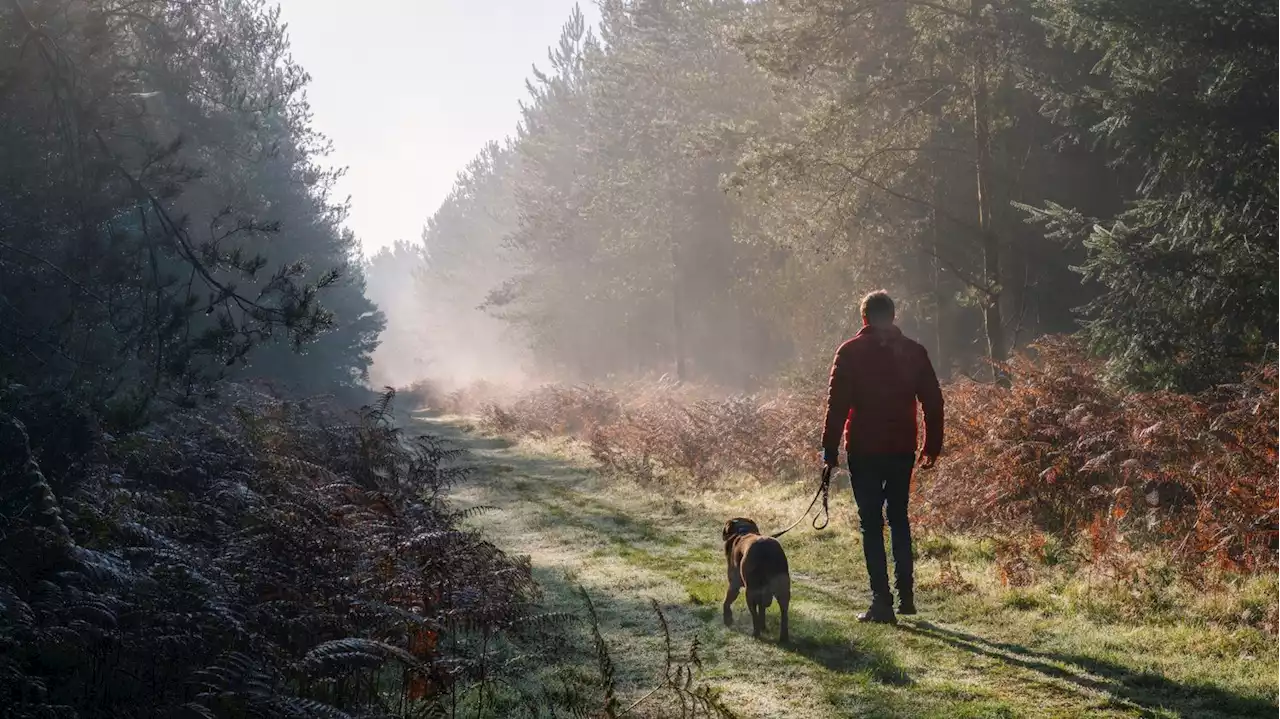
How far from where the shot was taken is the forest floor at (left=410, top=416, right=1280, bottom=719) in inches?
211

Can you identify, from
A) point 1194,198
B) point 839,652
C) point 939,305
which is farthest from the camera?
point 939,305

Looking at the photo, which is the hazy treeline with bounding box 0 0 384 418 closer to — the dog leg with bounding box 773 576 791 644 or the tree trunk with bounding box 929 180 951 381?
the dog leg with bounding box 773 576 791 644

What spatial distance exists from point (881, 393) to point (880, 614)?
1.62 meters

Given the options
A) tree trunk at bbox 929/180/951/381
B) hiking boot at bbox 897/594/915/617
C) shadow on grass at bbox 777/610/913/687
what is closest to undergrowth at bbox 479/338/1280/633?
hiking boot at bbox 897/594/915/617

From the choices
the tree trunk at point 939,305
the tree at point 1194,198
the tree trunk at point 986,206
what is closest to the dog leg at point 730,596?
the tree at point 1194,198

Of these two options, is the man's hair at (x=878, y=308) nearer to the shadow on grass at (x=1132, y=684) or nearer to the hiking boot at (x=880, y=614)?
the hiking boot at (x=880, y=614)

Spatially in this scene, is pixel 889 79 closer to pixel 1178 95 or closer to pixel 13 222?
pixel 1178 95

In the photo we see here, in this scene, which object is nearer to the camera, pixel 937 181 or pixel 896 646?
pixel 896 646

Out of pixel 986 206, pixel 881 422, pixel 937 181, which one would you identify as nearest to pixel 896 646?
pixel 881 422

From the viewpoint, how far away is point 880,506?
A: 7375 millimetres

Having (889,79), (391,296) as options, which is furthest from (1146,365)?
(391,296)

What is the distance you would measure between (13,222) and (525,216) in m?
44.3

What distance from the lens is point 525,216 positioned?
5328 centimetres

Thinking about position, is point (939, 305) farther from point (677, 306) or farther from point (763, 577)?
point (763, 577)
